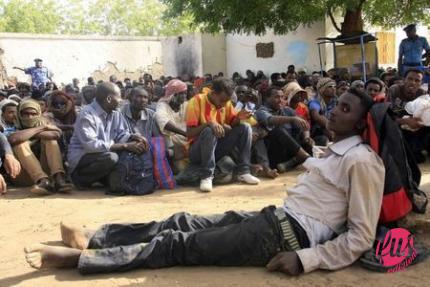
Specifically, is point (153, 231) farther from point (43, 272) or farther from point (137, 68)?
point (137, 68)

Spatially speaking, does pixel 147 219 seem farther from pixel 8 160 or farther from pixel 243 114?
pixel 243 114

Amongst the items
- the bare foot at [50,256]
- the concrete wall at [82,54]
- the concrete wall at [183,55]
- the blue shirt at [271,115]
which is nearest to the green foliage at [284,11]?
the concrete wall at [183,55]

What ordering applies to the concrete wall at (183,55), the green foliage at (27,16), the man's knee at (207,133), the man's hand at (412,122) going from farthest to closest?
the green foliage at (27,16) < the concrete wall at (183,55) < the man's knee at (207,133) < the man's hand at (412,122)

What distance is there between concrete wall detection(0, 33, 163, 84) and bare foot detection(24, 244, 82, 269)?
18.1m

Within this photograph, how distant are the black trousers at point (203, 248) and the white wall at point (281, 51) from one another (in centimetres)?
1378

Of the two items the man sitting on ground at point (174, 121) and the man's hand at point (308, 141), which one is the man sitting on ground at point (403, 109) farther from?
the man sitting on ground at point (174, 121)

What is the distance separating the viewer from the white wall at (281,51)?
1608 centimetres

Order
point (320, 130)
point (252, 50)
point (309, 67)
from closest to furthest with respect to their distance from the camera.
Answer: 1. point (320, 130)
2. point (309, 67)
3. point (252, 50)

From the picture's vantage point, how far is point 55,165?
207 inches

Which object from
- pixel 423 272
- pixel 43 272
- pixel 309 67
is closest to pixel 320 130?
pixel 423 272

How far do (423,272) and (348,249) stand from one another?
0.51 meters

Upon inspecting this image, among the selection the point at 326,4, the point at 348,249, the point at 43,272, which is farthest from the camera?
the point at 326,4

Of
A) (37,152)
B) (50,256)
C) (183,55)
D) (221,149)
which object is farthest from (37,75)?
(50,256)

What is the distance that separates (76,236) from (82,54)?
64.8ft
